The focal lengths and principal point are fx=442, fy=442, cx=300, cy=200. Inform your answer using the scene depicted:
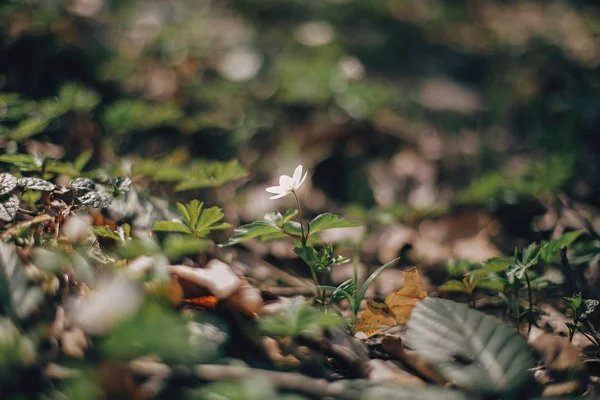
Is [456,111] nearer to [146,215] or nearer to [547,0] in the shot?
[146,215]

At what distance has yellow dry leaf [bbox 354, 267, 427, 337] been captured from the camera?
1.18 metres

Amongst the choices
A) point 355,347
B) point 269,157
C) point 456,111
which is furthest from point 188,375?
point 456,111

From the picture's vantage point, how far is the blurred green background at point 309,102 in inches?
75.2

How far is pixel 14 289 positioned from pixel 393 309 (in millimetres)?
917

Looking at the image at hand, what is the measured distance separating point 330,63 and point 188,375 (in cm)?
243

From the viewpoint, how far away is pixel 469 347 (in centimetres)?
99

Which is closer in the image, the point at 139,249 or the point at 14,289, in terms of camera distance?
the point at 14,289

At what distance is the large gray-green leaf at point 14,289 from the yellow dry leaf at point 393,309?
0.75 meters

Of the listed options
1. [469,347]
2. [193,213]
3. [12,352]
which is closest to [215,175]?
[193,213]

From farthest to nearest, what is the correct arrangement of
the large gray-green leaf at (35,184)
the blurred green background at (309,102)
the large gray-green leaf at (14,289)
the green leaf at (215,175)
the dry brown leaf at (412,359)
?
the blurred green background at (309,102) → the green leaf at (215,175) → the large gray-green leaf at (35,184) → the dry brown leaf at (412,359) → the large gray-green leaf at (14,289)

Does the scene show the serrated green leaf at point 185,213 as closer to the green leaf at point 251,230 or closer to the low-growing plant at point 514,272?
the green leaf at point 251,230

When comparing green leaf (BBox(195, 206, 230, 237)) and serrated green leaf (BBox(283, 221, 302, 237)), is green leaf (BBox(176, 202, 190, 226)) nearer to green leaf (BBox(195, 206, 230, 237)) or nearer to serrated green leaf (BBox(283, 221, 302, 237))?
green leaf (BBox(195, 206, 230, 237))

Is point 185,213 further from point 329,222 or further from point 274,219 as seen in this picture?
point 329,222

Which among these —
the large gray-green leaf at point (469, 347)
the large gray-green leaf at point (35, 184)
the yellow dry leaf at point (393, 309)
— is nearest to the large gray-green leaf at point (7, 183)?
the large gray-green leaf at point (35, 184)
